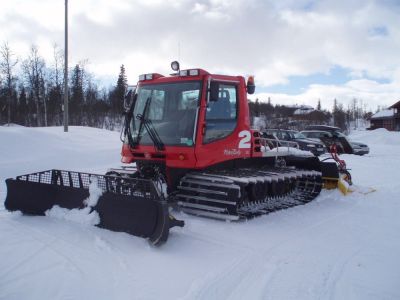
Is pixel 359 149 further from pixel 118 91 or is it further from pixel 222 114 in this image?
pixel 118 91

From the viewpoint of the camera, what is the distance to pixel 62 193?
20.5 ft

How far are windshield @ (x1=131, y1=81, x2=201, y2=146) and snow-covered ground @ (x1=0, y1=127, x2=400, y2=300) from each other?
4.78 feet

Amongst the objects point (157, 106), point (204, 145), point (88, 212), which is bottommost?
point (88, 212)

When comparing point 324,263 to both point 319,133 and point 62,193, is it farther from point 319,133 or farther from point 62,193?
point 319,133

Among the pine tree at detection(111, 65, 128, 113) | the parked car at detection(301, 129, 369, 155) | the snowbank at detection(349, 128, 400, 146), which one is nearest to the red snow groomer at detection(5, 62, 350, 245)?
the parked car at detection(301, 129, 369, 155)

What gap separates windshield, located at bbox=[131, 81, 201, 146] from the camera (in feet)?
21.7

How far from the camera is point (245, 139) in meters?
7.13

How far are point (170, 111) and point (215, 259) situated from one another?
2946mm

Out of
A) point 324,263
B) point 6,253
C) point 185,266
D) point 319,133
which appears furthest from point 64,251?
point 319,133

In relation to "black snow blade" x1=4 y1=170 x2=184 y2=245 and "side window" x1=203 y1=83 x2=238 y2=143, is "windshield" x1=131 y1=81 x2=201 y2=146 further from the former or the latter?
"black snow blade" x1=4 y1=170 x2=184 y2=245

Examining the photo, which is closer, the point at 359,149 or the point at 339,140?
the point at 339,140

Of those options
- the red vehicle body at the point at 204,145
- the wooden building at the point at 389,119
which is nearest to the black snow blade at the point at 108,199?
the red vehicle body at the point at 204,145

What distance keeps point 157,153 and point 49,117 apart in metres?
44.1

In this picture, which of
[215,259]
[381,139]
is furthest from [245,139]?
[381,139]
